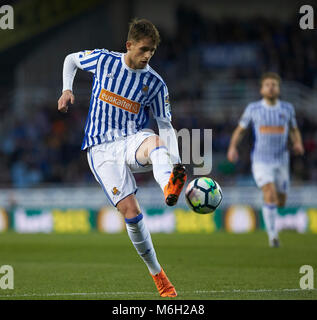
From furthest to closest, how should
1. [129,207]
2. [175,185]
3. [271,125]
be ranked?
[271,125], [129,207], [175,185]

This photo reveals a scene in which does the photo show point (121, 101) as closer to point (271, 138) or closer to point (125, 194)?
point (125, 194)

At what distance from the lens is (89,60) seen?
6840mm

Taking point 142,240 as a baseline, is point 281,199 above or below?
above

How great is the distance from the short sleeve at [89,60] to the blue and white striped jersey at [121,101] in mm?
121

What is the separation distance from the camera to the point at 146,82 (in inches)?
261

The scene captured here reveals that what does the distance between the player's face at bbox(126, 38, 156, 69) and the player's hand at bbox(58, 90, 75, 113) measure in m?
0.63

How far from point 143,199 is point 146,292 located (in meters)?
11.7

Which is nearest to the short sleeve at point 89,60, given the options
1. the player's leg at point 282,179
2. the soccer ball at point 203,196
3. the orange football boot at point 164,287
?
the soccer ball at point 203,196

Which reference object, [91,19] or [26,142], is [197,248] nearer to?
[26,142]

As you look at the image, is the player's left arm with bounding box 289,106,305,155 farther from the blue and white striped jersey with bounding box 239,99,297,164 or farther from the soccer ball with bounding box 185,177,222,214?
the soccer ball with bounding box 185,177,222,214

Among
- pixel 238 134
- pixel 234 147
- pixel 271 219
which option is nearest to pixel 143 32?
pixel 234 147

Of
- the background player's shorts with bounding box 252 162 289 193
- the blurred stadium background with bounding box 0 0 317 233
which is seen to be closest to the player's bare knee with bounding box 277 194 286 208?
the background player's shorts with bounding box 252 162 289 193

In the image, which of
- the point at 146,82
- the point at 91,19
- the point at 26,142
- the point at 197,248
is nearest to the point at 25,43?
the point at 91,19

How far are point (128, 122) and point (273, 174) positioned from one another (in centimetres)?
553
